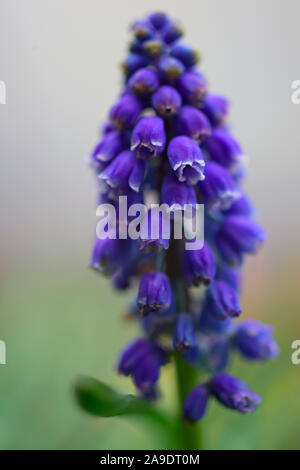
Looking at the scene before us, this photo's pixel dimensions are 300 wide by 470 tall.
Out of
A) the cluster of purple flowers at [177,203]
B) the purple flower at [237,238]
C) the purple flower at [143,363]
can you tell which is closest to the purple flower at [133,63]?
the cluster of purple flowers at [177,203]

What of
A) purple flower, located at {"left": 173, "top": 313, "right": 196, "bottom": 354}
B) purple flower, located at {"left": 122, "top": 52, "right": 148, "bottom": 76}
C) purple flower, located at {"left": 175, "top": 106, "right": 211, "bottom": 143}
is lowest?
purple flower, located at {"left": 173, "top": 313, "right": 196, "bottom": 354}

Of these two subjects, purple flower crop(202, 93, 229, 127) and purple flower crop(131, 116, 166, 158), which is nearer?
purple flower crop(131, 116, 166, 158)

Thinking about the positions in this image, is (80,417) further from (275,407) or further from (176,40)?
(176,40)

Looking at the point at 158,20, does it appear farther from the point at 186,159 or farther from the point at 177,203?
the point at 177,203

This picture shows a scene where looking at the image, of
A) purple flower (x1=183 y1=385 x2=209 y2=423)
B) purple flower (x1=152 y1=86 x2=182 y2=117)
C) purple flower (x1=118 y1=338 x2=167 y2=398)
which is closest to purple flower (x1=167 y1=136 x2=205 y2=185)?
purple flower (x1=152 y1=86 x2=182 y2=117)

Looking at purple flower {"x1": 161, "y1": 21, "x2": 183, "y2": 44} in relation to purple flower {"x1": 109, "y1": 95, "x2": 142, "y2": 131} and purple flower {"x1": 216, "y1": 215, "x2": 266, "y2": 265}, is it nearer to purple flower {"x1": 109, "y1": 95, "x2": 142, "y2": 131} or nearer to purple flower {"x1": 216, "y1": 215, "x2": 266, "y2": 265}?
purple flower {"x1": 109, "y1": 95, "x2": 142, "y2": 131}

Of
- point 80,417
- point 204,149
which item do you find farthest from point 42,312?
point 204,149

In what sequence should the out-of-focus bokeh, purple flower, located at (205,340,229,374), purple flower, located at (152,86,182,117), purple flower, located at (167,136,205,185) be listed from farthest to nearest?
1. the out-of-focus bokeh
2. purple flower, located at (205,340,229,374)
3. purple flower, located at (152,86,182,117)
4. purple flower, located at (167,136,205,185)
